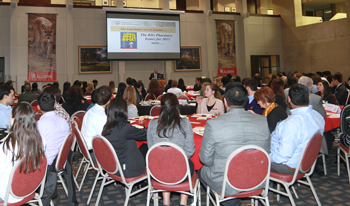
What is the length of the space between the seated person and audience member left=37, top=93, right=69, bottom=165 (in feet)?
8.64

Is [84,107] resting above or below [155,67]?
below

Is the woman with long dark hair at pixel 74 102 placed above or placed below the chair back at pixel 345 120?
above

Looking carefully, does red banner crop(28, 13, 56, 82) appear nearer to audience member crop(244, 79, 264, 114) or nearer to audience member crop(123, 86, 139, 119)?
audience member crop(123, 86, 139, 119)

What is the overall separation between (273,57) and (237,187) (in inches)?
620

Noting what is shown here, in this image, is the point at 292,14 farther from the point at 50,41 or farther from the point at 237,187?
the point at 237,187

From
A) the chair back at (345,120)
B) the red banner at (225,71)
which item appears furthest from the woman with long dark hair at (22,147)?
the red banner at (225,71)

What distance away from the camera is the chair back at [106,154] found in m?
2.71

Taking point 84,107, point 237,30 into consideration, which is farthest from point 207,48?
point 84,107

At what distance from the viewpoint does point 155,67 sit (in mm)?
14609

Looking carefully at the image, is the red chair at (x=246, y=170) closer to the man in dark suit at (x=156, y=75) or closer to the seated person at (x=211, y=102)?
the seated person at (x=211, y=102)

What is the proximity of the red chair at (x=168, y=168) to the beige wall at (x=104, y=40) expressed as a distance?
1148cm

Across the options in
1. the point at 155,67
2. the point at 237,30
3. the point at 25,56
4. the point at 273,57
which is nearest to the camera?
the point at 25,56

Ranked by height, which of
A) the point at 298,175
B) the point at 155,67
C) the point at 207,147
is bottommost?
the point at 298,175

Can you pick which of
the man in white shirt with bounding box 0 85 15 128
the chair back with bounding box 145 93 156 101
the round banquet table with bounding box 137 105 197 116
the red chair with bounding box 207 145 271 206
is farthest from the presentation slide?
the red chair with bounding box 207 145 271 206
